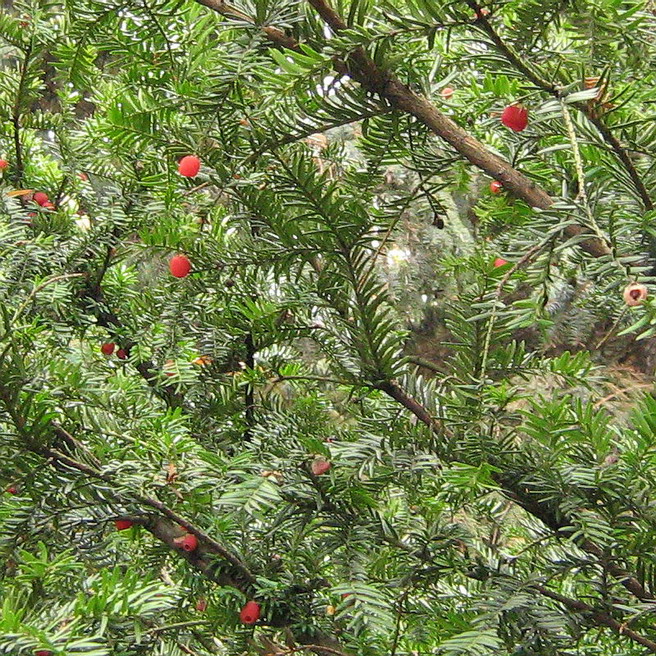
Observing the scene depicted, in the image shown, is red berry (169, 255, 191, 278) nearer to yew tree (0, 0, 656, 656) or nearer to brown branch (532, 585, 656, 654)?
yew tree (0, 0, 656, 656)

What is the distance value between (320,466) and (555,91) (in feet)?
0.98

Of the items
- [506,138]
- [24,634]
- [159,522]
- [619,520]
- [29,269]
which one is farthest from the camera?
[29,269]

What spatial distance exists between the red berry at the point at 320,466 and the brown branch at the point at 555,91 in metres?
0.27

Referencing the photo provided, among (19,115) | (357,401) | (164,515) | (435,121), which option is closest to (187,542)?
(164,515)

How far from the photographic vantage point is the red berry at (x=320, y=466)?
0.53 meters

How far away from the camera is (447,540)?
53 centimetres

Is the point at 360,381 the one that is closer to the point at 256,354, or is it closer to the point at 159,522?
the point at 159,522

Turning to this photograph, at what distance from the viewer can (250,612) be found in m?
0.53

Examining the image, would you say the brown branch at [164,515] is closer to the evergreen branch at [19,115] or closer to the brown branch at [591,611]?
the brown branch at [591,611]

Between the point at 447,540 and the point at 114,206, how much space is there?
59 cm

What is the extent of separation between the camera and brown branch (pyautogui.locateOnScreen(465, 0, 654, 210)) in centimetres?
40

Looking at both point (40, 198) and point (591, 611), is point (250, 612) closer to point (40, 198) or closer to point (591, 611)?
point (591, 611)

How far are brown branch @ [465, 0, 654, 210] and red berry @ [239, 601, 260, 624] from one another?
1.25 feet

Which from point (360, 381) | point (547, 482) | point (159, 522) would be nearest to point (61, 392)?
point (159, 522)
